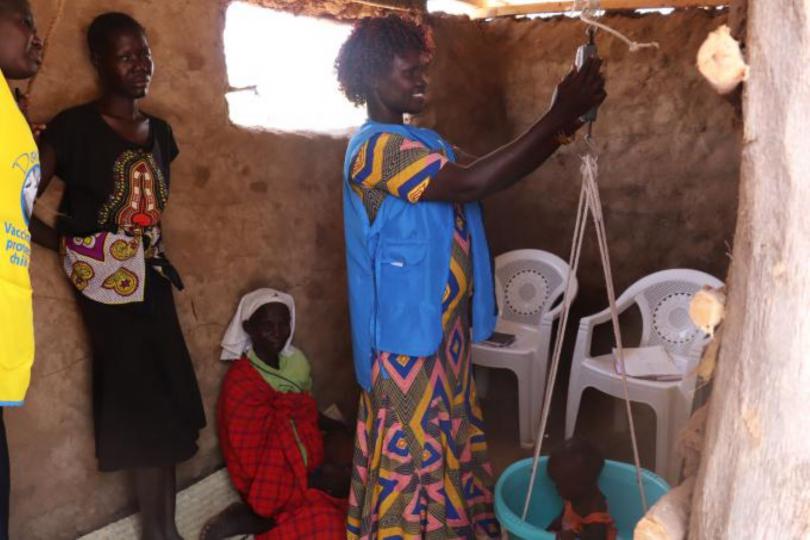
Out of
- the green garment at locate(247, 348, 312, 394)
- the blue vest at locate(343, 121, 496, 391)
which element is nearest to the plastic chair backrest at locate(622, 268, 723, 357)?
the blue vest at locate(343, 121, 496, 391)

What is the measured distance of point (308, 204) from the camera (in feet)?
10.0

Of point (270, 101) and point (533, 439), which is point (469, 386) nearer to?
point (533, 439)

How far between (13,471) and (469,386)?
57.8 inches

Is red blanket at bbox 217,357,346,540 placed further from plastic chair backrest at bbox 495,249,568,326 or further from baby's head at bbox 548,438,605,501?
plastic chair backrest at bbox 495,249,568,326

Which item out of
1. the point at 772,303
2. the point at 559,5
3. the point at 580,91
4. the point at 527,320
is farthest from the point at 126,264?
the point at 559,5

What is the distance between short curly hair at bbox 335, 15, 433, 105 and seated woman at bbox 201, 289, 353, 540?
40.8 inches

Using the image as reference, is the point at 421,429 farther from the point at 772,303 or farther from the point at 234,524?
the point at 772,303

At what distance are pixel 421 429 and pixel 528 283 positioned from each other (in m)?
1.64

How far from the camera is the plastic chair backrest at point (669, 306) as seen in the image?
3051 mm

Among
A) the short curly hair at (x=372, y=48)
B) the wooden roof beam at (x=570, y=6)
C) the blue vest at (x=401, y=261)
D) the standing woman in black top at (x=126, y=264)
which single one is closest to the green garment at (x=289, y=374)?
the standing woman in black top at (x=126, y=264)

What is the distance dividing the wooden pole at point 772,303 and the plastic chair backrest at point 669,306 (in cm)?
229

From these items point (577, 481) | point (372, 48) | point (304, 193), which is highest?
point (372, 48)

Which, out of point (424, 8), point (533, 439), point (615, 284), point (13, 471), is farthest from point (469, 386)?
point (424, 8)

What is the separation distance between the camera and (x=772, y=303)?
0.81 metres
